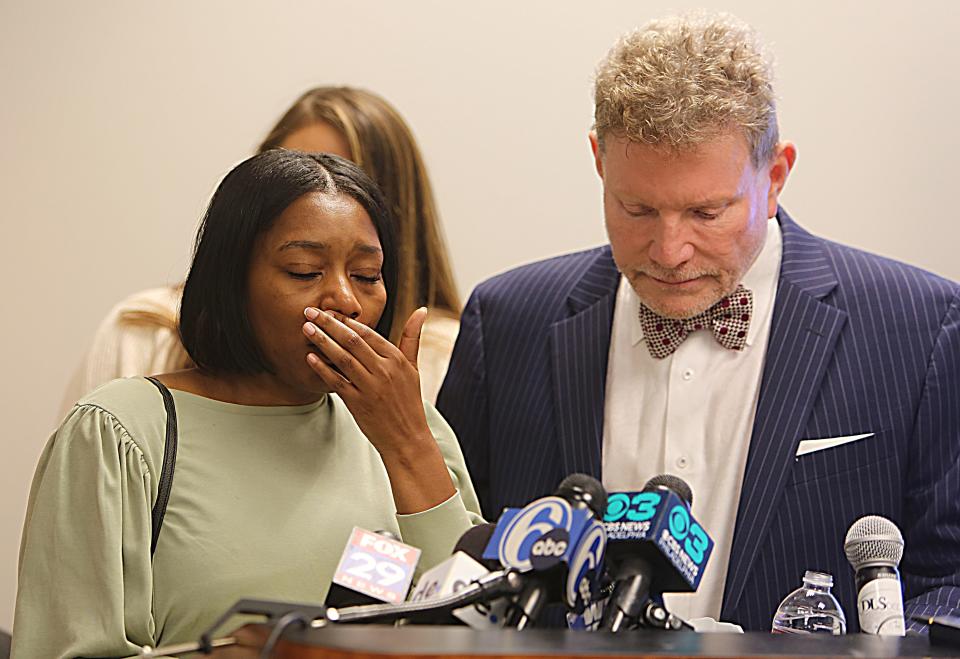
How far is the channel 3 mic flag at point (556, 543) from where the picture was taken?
105 centimetres

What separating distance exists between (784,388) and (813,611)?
1.86ft

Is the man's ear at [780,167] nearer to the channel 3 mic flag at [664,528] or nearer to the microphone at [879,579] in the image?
the microphone at [879,579]

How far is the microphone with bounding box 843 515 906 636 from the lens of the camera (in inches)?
48.9

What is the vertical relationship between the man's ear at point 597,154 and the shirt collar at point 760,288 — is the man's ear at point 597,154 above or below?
above

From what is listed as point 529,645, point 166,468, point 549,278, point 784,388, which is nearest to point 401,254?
point 549,278

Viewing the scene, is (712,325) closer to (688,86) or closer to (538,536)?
(688,86)

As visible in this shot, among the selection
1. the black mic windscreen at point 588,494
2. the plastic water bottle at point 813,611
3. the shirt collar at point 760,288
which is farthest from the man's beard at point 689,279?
the black mic windscreen at point 588,494

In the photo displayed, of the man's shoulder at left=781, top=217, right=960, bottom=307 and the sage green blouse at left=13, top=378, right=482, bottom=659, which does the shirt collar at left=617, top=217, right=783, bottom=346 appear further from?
the sage green blouse at left=13, top=378, right=482, bottom=659

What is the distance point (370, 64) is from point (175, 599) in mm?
2162

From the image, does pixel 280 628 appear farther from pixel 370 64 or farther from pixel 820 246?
pixel 370 64

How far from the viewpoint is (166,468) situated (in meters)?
1.41

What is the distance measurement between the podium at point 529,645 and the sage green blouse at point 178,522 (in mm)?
336

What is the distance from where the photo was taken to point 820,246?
2.24 meters

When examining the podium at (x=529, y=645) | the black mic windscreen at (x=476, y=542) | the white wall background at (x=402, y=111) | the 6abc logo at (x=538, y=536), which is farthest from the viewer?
the white wall background at (x=402, y=111)
